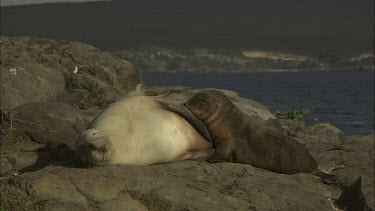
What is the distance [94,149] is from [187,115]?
2.13 m

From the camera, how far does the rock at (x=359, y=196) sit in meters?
10.4

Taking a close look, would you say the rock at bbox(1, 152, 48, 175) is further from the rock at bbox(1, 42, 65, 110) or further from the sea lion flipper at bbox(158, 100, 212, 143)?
the sea lion flipper at bbox(158, 100, 212, 143)

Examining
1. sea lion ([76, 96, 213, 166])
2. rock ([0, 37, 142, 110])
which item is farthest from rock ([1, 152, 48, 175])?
rock ([0, 37, 142, 110])

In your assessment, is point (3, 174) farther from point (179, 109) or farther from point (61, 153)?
point (179, 109)

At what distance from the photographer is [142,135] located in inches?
410

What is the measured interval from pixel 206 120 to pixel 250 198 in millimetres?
2469

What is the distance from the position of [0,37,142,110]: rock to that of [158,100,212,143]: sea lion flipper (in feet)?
13.2

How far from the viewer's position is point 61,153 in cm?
1177

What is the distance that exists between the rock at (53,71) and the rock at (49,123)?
990 mm

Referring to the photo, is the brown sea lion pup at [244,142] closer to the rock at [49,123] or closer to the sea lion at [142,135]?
the sea lion at [142,135]

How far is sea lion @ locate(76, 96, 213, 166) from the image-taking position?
986 cm

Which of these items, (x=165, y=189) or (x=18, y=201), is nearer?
(x=18, y=201)

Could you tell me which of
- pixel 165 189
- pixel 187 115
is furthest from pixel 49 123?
pixel 165 189

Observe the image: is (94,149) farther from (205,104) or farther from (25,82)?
(25,82)
